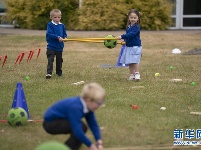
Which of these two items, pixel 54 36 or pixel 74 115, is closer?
pixel 74 115

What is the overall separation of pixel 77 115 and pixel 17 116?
7.15 feet

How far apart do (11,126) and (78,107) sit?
7.81 feet

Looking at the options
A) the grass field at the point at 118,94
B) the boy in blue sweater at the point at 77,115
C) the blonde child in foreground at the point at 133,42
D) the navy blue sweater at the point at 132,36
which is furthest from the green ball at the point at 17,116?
the blonde child in foreground at the point at 133,42

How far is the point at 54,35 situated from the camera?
12.4 meters

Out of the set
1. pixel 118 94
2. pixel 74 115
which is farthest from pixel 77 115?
pixel 118 94

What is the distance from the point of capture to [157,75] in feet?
43.1

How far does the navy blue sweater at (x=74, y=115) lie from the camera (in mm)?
5906

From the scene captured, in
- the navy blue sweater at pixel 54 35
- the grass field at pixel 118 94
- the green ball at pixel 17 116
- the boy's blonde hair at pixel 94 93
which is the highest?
the boy's blonde hair at pixel 94 93

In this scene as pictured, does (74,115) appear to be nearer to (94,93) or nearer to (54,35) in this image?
(94,93)

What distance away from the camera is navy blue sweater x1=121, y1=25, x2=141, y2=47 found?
39.3 ft

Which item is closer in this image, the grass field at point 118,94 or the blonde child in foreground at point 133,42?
the grass field at point 118,94

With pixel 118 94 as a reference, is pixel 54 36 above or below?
above

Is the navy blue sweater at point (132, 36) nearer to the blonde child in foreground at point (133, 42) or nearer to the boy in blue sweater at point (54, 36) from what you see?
the blonde child in foreground at point (133, 42)

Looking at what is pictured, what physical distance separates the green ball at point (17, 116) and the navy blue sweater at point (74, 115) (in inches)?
65.2
